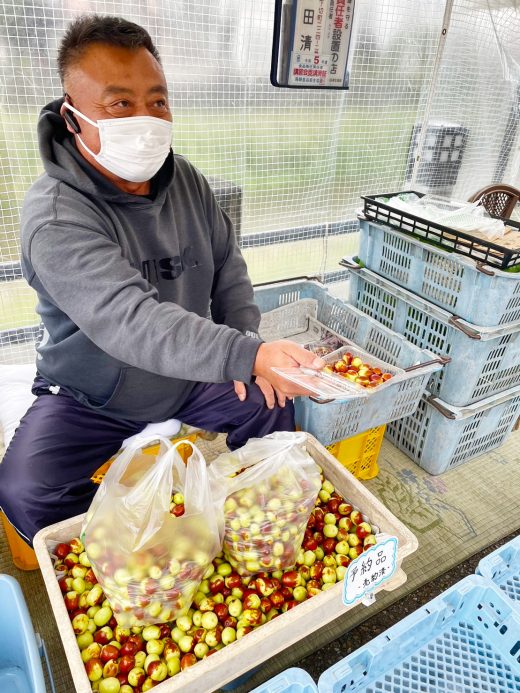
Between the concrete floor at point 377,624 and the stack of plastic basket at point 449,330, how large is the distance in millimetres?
462

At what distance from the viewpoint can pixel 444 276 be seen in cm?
181

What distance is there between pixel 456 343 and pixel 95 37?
144 centimetres

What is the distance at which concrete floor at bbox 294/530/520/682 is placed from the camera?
4.46ft

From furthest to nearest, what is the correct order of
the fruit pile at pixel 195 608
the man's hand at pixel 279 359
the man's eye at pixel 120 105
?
1. the man's eye at pixel 120 105
2. the man's hand at pixel 279 359
3. the fruit pile at pixel 195 608

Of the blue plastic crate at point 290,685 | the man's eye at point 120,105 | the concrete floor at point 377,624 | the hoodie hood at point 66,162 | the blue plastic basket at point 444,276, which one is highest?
the man's eye at point 120,105

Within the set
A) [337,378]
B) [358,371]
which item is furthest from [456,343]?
[337,378]

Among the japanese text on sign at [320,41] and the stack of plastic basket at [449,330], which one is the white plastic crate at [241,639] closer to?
the stack of plastic basket at [449,330]

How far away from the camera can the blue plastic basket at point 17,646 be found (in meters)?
0.88

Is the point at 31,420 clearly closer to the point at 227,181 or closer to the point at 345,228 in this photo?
the point at 227,181

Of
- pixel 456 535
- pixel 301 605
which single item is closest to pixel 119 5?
pixel 301 605

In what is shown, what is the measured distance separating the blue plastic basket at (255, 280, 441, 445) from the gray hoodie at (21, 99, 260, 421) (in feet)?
1.27

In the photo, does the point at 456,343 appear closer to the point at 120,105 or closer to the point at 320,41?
the point at 120,105

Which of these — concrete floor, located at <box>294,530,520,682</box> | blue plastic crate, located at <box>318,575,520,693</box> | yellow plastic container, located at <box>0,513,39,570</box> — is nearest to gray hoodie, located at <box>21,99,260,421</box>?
yellow plastic container, located at <box>0,513,39,570</box>

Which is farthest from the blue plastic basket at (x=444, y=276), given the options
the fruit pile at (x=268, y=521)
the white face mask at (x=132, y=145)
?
the white face mask at (x=132, y=145)
